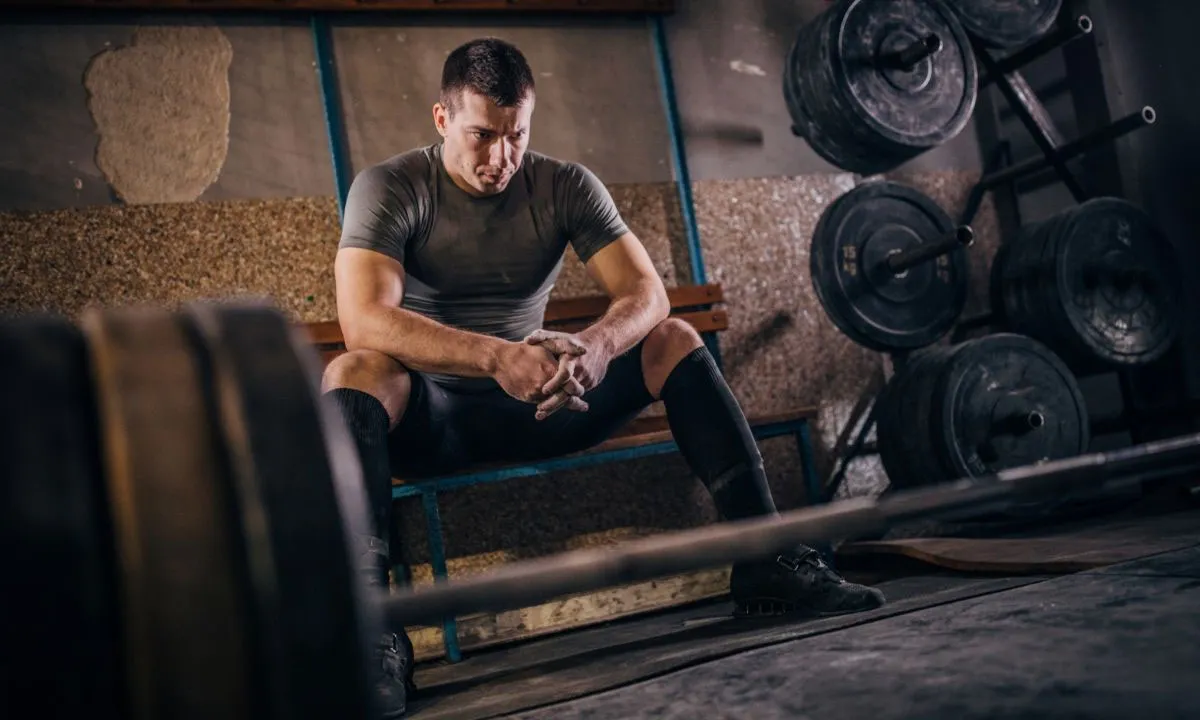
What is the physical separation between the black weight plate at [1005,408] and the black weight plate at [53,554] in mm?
2130

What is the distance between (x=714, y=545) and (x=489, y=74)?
1.23 meters

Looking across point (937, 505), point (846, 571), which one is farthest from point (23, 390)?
point (846, 571)

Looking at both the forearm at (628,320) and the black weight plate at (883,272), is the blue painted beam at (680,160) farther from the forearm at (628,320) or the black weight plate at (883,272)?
the forearm at (628,320)

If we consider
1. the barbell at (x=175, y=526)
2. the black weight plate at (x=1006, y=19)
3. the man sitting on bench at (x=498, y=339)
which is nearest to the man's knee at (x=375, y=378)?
the man sitting on bench at (x=498, y=339)

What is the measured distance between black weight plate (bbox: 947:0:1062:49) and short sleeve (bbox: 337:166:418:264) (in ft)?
6.11

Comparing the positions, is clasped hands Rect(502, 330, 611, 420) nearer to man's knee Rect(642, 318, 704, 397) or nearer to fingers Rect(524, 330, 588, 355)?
fingers Rect(524, 330, 588, 355)

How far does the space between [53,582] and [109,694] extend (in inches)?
2.7

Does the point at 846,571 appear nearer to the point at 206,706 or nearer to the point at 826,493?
the point at 826,493

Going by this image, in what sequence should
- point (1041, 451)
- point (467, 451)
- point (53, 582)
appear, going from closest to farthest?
point (53, 582)
point (467, 451)
point (1041, 451)

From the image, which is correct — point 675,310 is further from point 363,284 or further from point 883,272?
point 363,284

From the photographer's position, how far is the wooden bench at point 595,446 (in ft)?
6.29

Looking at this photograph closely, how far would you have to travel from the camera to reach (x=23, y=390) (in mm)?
533

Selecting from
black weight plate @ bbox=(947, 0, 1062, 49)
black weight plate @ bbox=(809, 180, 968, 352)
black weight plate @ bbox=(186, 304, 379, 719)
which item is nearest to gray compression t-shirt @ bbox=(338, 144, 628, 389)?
black weight plate @ bbox=(809, 180, 968, 352)

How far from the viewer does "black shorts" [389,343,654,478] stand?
1.65 meters
